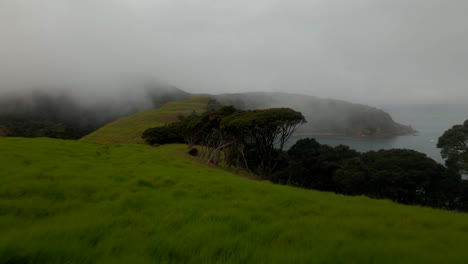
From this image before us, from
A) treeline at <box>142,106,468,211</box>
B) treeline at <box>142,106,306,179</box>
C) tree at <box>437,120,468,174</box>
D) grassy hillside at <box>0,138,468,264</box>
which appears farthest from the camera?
treeline at <box>142,106,306,179</box>

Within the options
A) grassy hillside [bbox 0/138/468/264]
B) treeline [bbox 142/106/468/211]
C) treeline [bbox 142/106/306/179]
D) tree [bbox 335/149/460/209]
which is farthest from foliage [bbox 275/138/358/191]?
grassy hillside [bbox 0/138/468/264]

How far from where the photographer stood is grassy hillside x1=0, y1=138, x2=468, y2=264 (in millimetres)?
3299

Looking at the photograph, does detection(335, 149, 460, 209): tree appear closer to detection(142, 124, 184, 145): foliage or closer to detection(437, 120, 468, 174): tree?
detection(437, 120, 468, 174): tree

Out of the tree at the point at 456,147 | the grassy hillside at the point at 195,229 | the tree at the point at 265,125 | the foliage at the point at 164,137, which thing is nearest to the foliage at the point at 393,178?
the tree at the point at 456,147

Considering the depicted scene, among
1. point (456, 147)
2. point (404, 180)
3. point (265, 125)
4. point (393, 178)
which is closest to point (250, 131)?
point (265, 125)

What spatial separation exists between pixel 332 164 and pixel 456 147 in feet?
45.7

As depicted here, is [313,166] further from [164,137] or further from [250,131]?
[164,137]

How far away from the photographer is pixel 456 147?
29.0 meters

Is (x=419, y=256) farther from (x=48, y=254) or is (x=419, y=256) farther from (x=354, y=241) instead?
(x=48, y=254)

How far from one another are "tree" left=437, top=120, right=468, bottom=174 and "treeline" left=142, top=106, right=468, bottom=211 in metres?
0.85

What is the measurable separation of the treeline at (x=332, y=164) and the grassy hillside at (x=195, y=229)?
82.4 feet

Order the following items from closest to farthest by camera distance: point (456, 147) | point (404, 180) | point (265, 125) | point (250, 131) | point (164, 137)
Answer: point (456, 147) → point (404, 180) → point (265, 125) → point (250, 131) → point (164, 137)

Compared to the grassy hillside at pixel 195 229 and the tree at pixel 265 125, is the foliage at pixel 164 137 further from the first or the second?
the grassy hillside at pixel 195 229

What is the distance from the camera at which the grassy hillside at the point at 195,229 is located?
A: 3299 millimetres
